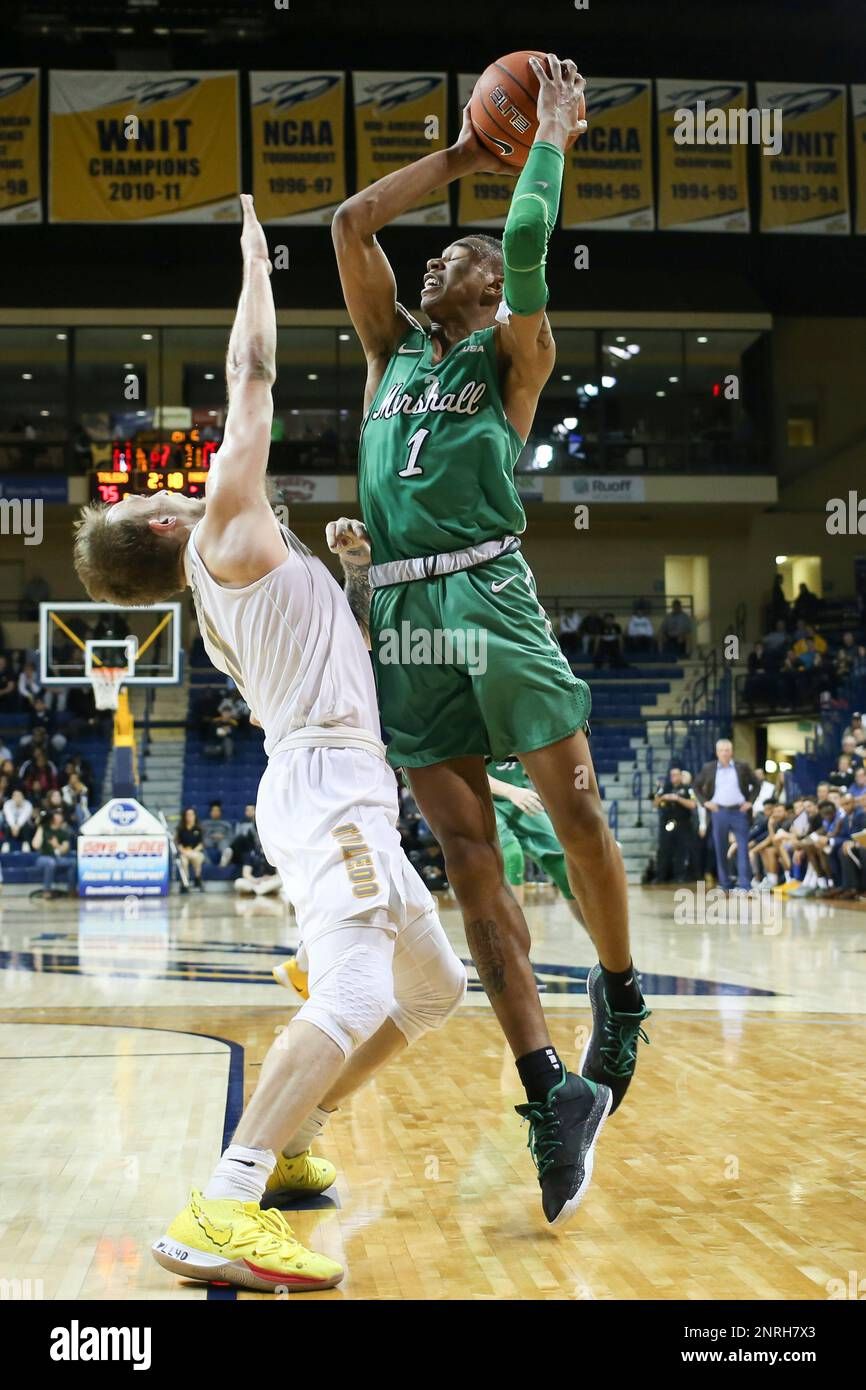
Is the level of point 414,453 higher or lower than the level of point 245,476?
higher

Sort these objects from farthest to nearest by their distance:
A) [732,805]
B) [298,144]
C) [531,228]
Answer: [298,144] → [732,805] → [531,228]

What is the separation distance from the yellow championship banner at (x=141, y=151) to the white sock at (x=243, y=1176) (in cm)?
1754

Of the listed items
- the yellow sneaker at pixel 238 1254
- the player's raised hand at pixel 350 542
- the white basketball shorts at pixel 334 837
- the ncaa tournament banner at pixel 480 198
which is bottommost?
the yellow sneaker at pixel 238 1254

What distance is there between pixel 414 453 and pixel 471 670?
22.8 inches

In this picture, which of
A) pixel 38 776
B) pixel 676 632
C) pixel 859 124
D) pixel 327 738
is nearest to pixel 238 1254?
Answer: pixel 327 738

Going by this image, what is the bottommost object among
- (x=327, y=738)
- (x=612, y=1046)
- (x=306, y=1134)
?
(x=306, y=1134)

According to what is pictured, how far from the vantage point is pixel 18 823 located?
1728 cm

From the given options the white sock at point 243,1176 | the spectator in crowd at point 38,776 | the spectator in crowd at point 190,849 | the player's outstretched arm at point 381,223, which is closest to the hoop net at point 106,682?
the spectator in crowd at point 190,849

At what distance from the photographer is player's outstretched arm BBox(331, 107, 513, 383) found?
3.60 meters

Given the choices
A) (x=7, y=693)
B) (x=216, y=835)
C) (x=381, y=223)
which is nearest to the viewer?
(x=381, y=223)

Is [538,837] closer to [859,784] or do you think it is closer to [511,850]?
[511,850]

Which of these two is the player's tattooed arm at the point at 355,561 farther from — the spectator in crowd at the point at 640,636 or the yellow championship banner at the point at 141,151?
the spectator in crowd at the point at 640,636

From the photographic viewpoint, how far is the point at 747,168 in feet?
61.9

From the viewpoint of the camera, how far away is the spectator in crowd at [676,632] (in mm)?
23781
